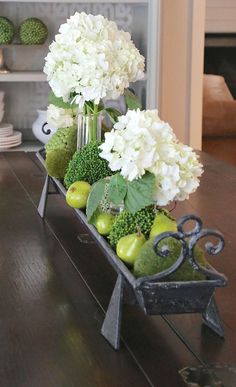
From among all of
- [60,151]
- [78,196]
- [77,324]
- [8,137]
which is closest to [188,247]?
[77,324]

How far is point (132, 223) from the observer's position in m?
1.46

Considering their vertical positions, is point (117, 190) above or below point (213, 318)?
above

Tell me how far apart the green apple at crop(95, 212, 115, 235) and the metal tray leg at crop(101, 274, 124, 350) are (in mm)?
194

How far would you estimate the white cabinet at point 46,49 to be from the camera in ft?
13.3

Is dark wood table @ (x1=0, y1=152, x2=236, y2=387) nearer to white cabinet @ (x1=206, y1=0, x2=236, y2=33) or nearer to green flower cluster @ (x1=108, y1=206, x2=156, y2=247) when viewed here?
green flower cluster @ (x1=108, y1=206, x2=156, y2=247)

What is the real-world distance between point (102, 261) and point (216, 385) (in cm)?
62

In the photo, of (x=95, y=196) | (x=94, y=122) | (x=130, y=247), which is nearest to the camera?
(x=130, y=247)

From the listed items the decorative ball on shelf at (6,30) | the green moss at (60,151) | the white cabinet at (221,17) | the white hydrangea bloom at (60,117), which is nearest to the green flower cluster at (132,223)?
the green moss at (60,151)

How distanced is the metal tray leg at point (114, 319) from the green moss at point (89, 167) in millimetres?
440

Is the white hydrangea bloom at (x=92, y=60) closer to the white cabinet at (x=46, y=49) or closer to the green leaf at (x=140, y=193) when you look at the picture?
the green leaf at (x=140, y=193)

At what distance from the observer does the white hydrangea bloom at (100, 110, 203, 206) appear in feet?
4.51

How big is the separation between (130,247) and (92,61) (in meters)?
0.51

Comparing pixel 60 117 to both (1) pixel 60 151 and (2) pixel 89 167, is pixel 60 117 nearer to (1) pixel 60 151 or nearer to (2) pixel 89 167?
(1) pixel 60 151

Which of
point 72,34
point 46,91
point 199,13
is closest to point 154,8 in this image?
point 199,13
